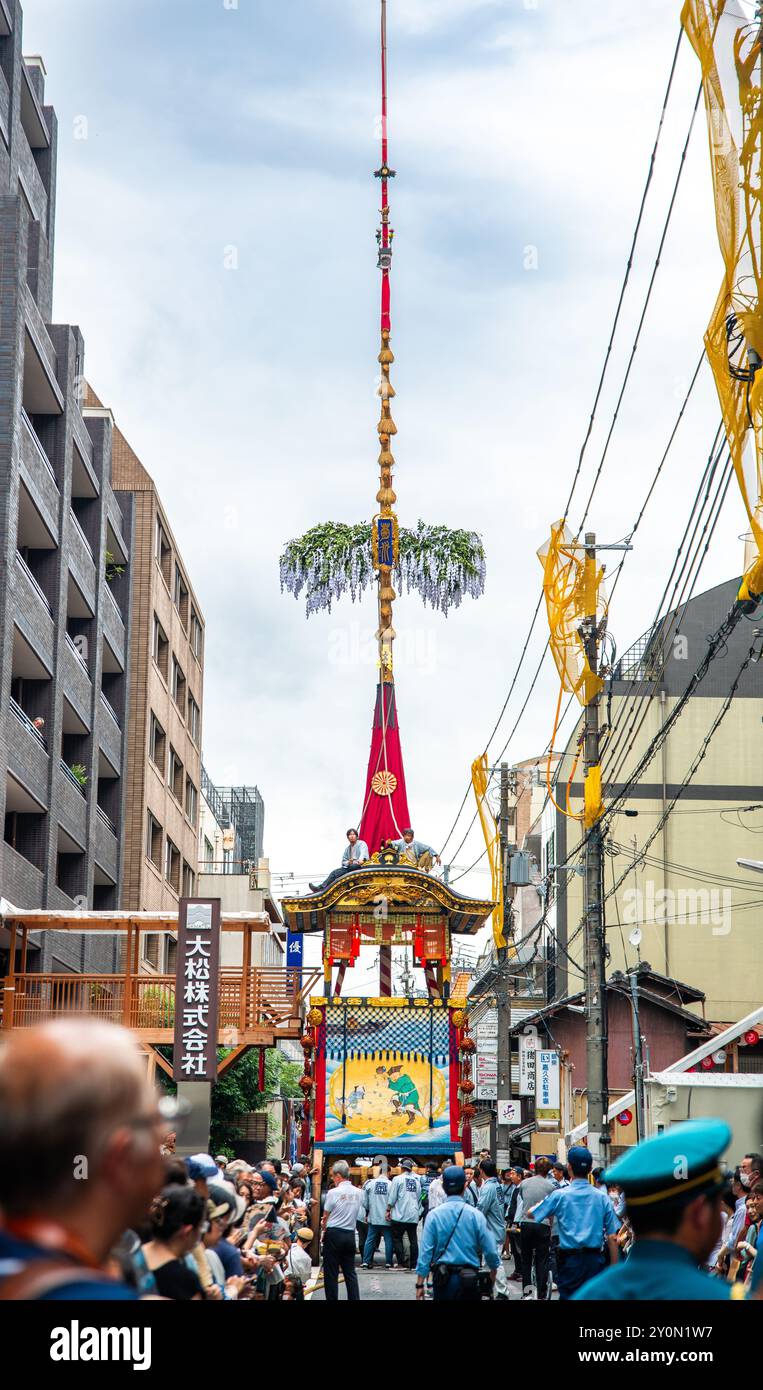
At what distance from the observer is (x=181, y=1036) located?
861 inches

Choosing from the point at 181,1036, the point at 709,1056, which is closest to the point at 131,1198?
the point at 181,1036

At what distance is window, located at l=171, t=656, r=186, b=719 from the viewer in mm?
56450

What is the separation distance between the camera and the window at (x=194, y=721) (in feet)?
203

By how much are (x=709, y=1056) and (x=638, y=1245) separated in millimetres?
36210

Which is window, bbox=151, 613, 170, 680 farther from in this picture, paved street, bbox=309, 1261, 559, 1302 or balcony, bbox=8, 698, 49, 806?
paved street, bbox=309, 1261, 559, 1302

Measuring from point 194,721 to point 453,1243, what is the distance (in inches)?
2052

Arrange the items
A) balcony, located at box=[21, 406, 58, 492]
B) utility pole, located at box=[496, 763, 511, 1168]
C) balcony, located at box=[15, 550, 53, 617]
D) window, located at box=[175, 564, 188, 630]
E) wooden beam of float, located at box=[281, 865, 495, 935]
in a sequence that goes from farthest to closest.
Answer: window, located at box=[175, 564, 188, 630]
utility pole, located at box=[496, 763, 511, 1168]
balcony, located at box=[21, 406, 58, 492]
balcony, located at box=[15, 550, 53, 617]
wooden beam of float, located at box=[281, 865, 495, 935]

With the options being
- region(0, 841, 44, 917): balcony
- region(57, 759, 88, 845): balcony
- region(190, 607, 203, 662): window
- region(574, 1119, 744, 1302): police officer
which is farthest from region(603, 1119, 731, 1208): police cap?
region(190, 607, 203, 662): window

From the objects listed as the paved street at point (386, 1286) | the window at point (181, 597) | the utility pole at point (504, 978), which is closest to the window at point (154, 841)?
the window at point (181, 597)

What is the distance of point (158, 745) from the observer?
175ft

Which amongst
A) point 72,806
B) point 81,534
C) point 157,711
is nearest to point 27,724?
point 72,806

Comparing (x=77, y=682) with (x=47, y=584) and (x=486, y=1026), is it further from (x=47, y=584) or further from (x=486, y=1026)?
(x=486, y=1026)

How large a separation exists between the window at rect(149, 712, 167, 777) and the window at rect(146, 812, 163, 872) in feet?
6.52

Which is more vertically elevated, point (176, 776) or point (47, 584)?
point (47, 584)
